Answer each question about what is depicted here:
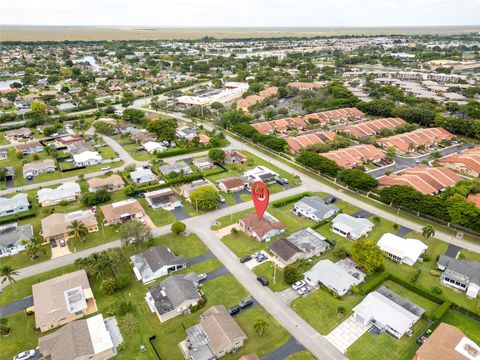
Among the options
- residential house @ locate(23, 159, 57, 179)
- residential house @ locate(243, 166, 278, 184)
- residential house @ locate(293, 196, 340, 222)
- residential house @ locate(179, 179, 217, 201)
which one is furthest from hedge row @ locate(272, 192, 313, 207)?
residential house @ locate(23, 159, 57, 179)

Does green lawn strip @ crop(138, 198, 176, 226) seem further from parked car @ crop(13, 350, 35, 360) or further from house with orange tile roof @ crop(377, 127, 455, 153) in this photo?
house with orange tile roof @ crop(377, 127, 455, 153)

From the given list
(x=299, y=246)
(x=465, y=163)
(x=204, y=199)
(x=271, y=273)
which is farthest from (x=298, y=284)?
(x=465, y=163)

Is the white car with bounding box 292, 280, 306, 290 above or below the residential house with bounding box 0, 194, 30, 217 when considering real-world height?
below

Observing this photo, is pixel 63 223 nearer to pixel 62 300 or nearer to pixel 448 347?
pixel 62 300

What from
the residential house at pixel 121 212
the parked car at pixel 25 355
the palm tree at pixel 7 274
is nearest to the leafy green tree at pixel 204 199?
the residential house at pixel 121 212

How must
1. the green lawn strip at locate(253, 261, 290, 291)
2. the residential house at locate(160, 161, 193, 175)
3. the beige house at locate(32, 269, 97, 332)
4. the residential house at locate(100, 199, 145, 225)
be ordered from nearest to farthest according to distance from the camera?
the beige house at locate(32, 269, 97, 332) → the green lawn strip at locate(253, 261, 290, 291) → the residential house at locate(100, 199, 145, 225) → the residential house at locate(160, 161, 193, 175)

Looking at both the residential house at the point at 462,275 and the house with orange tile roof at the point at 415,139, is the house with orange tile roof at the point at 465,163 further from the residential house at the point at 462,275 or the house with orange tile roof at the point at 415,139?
the residential house at the point at 462,275

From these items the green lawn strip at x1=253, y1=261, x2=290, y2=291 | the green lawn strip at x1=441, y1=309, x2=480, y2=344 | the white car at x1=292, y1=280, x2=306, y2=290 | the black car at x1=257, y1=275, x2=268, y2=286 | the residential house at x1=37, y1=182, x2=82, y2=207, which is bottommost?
the green lawn strip at x1=441, y1=309, x2=480, y2=344
